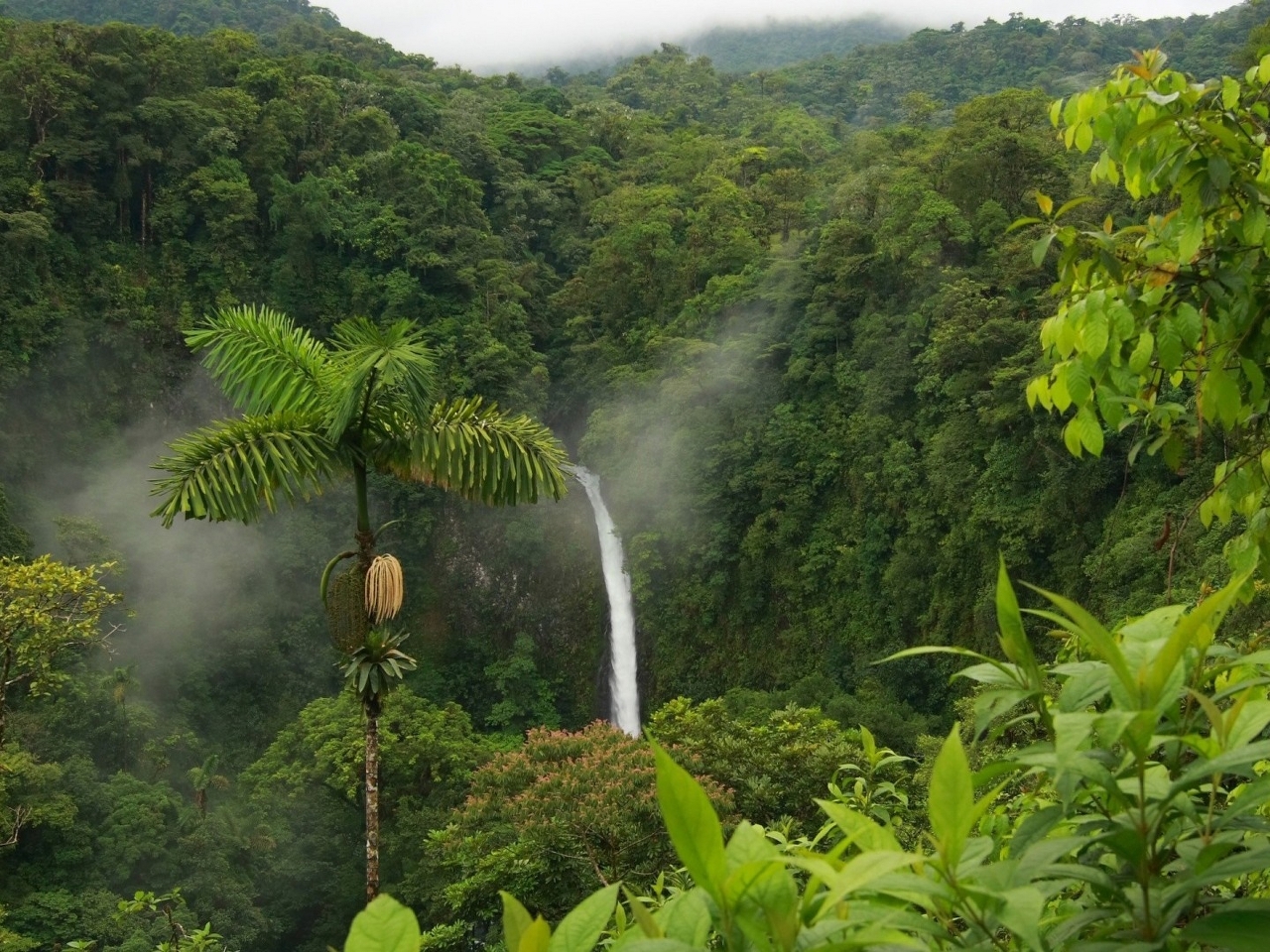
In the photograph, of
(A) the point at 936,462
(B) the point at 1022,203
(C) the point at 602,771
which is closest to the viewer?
(C) the point at 602,771

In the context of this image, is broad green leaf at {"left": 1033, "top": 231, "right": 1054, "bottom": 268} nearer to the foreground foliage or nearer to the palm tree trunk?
the foreground foliage

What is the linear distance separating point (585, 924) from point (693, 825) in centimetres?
10

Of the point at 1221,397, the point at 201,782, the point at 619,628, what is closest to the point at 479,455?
the point at 1221,397

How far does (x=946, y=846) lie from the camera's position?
0.62m

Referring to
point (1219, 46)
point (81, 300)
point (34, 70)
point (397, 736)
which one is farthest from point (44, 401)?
point (1219, 46)

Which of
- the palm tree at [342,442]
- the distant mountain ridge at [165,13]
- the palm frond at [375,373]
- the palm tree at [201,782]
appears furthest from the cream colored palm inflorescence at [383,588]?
the distant mountain ridge at [165,13]

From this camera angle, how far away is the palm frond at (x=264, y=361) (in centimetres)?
457

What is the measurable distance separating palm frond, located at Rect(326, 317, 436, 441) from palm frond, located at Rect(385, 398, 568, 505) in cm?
20

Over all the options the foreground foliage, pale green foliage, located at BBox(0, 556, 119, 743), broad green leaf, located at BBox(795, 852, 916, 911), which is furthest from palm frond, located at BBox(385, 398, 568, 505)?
pale green foliage, located at BBox(0, 556, 119, 743)

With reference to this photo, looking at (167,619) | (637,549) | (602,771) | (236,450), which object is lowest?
(167,619)

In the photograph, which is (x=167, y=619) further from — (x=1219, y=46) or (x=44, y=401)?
(x=1219, y=46)

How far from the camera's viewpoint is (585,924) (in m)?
0.61

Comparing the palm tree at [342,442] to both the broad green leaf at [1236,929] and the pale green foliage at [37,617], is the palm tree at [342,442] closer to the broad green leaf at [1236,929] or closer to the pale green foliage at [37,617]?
the broad green leaf at [1236,929]

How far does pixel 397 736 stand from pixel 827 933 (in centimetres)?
1187
